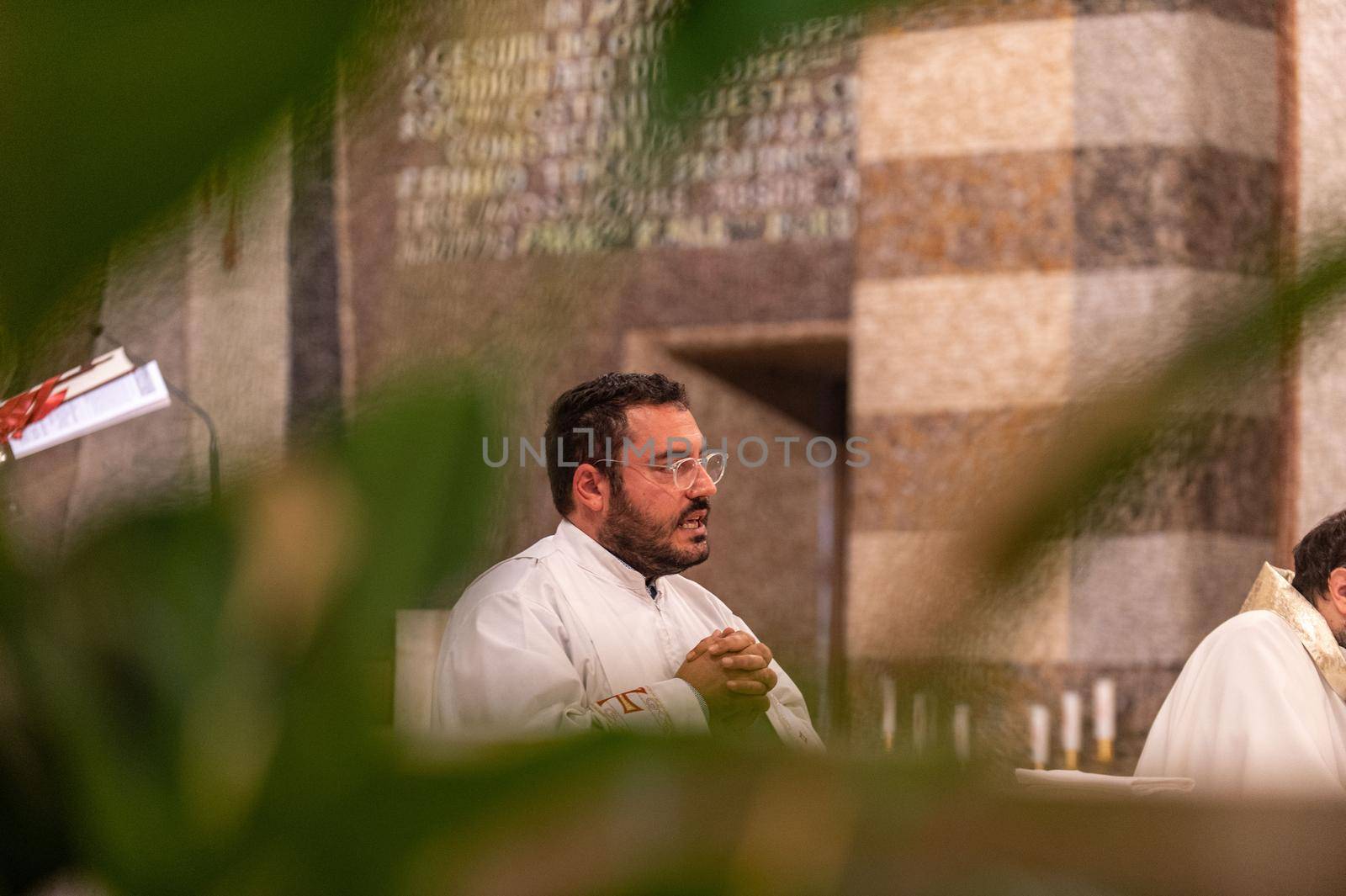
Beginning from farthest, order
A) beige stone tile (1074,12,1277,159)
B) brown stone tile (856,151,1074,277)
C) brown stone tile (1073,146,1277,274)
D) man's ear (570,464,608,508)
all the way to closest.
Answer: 1. brown stone tile (856,151,1074,277)
2. man's ear (570,464,608,508)
3. beige stone tile (1074,12,1277,159)
4. brown stone tile (1073,146,1277,274)

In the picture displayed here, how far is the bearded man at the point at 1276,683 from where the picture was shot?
0.63 metres

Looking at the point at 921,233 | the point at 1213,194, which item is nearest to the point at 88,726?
the point at 1213,194

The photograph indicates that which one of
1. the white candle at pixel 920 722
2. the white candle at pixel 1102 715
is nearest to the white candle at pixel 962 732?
the white candle at pixel 920 722

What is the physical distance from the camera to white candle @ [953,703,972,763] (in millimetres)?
151

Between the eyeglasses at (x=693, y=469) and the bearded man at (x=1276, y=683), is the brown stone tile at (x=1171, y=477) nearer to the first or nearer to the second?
the bearded man at (x=1276, y=683)

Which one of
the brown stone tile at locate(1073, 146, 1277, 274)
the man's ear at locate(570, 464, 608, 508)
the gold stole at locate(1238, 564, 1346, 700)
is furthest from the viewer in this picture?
the gold stole at locate(1238, 564, 1346, 700)

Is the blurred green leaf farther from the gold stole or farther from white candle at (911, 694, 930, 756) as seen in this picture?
the gold stole

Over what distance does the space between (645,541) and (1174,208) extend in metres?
0.57

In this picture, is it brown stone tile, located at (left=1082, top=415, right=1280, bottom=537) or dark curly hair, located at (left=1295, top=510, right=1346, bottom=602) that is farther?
dark curly hair, located at (left=1295, top=510, right=1346, bottom=602)

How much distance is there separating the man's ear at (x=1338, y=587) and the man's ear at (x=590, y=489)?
0.51 meters

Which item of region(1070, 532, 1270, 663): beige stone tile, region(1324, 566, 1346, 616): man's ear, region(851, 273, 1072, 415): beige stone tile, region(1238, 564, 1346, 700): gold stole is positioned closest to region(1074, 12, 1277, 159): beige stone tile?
region(1070, 532, 1270, 663): beige stone tile

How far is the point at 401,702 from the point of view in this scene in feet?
0.55

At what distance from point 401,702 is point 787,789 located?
5cm

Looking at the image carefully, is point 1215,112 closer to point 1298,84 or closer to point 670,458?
point 1298,84
